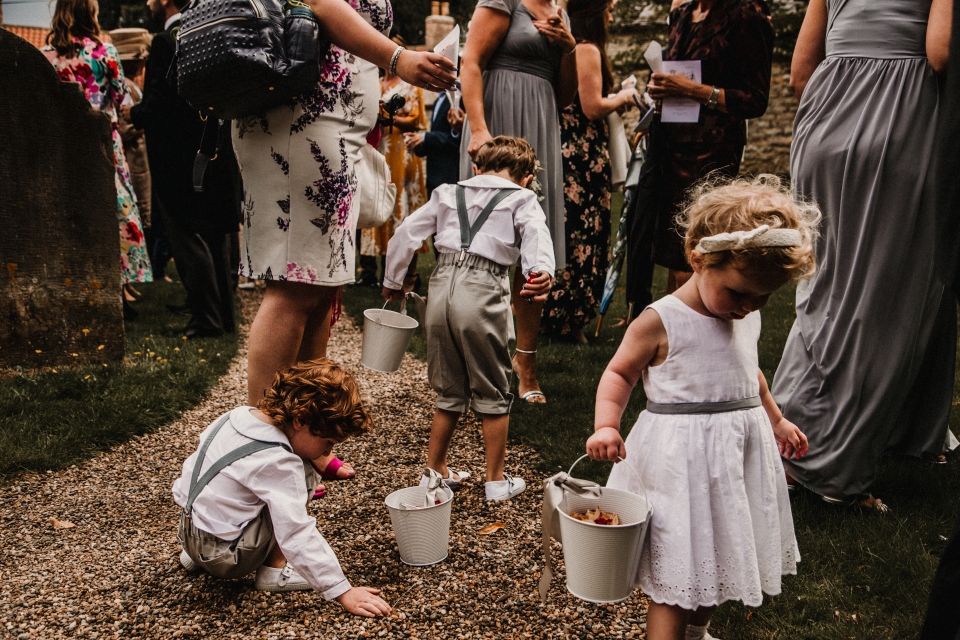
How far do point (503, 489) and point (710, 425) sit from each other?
134 cm

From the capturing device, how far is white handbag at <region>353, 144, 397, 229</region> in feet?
9.90

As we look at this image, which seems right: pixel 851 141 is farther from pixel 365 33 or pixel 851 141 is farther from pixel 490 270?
pixel 365 33

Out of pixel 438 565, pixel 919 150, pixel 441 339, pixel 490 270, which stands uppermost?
pixel 919 150

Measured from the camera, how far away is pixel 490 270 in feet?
10.3

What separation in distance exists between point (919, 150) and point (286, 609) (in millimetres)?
2591

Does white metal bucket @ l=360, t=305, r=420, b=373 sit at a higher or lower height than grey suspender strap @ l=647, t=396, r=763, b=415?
lower

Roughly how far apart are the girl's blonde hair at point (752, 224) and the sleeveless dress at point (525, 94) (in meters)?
2.07

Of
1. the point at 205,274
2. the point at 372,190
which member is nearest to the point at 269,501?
the point at 372,190

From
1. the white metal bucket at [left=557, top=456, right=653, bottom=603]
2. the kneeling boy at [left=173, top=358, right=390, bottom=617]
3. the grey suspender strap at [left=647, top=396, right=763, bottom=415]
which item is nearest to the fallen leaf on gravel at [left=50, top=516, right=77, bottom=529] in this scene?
the kneeling boy at [left=173, top=358, right=390, bottom=617]

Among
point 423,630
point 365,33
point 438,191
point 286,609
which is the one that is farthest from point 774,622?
point 365,33

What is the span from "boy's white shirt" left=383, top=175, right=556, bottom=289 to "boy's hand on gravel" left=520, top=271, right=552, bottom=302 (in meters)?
0.09

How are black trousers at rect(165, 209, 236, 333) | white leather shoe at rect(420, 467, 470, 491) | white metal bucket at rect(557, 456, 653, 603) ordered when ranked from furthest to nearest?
1. black trousers at rect(165, 209, 236, 333)
2. white leather shoe at rect(420, 467, 470, 491)
3. white metal bucket at rect(557, 456, 653, 603)

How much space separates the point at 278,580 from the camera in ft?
8.14

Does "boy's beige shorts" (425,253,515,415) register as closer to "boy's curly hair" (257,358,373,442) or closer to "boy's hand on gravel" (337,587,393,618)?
"boy's curly hair" (257,358,373,442)
